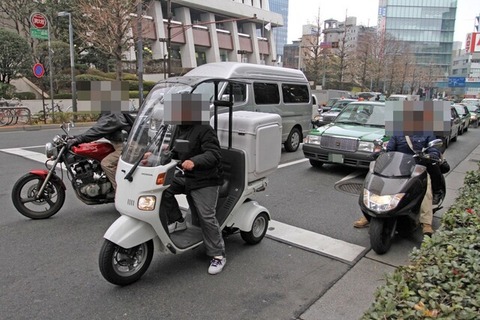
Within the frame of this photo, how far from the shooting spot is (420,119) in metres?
4.71

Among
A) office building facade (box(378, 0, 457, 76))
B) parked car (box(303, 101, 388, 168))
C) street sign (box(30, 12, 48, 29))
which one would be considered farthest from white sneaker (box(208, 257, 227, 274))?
office building facade (box(378, 0, 457, 76))

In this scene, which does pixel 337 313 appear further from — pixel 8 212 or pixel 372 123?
pixel 372 123

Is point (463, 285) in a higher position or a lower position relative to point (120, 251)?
higher

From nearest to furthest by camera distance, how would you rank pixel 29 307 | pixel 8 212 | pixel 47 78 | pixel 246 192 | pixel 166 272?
pixel 29 307 < pixel 166 272 < pixel 246 192 < pixel 8 212 < pixel 47 78

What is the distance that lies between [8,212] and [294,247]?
4.14 meters

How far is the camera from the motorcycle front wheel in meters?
5.11

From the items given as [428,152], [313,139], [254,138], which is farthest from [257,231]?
[313,139]

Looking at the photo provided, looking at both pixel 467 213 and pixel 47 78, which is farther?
pixel 47 78

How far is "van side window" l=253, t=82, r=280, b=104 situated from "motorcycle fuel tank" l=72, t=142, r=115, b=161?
532 centimetres

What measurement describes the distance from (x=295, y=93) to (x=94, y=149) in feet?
25.6

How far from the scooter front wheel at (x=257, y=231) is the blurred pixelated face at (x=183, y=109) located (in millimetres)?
1536

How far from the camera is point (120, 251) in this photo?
11.4 feet

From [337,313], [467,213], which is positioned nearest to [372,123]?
[467,213]

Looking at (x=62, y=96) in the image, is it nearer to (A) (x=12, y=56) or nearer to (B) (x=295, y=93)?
(A) (x=12, y=56)
